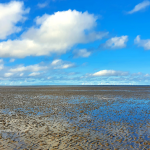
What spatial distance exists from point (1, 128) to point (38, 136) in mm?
4776

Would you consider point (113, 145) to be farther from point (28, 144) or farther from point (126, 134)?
point (28, 144)

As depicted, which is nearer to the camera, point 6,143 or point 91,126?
point 6,143

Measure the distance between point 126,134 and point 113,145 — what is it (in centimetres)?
296

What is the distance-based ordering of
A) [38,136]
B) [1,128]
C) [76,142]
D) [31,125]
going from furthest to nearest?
[31,125], [1,128], [38,136], [76,142]

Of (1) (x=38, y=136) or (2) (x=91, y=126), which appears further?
(2) (x=91, y=126)

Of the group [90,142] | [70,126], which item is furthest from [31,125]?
[90,142]

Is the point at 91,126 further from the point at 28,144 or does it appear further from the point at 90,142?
the point at 28,144

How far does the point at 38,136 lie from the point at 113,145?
612 cm

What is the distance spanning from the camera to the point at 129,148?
10062 mm

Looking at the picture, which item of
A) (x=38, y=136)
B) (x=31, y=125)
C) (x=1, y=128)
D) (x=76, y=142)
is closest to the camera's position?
(x=76, y=142)

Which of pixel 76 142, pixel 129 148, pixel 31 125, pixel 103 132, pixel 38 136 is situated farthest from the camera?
pixel 31 125

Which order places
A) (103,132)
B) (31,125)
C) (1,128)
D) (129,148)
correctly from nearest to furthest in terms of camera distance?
(129,148)
(103,132)
(1,128)
(31,125)

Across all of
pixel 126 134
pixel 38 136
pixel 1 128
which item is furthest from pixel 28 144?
pixel 126 134

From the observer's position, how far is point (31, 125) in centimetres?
1558
